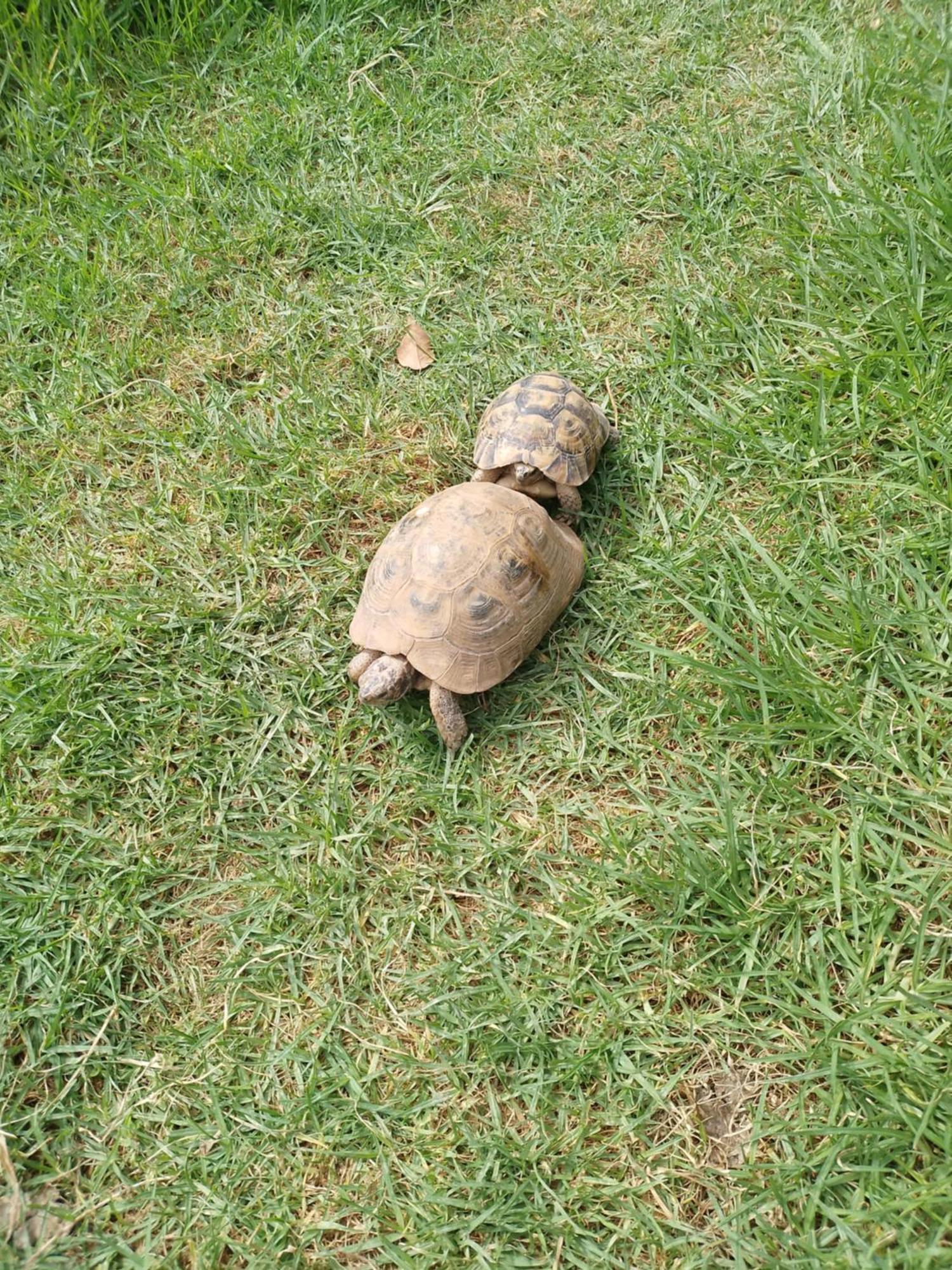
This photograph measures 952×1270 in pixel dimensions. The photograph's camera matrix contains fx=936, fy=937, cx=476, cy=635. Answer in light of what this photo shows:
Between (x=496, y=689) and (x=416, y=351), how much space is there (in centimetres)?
154

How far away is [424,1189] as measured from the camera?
2404 millimetres

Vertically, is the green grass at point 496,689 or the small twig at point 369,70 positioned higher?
the small twig at point 369,70

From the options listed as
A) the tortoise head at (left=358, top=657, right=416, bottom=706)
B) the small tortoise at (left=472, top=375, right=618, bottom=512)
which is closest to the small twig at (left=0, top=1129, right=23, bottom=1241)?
the tortoise head at (left=358, top=657, right=416, bottom=706)

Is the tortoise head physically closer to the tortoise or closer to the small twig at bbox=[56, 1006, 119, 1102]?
the tortoise

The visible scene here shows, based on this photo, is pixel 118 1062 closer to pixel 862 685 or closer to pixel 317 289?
pixel 862 685

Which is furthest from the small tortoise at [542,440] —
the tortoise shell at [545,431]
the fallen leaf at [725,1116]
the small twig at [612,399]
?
the fallen leaf at [725,1116]

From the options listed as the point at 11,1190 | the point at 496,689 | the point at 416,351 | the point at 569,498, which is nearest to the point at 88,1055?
the point at 11,1190

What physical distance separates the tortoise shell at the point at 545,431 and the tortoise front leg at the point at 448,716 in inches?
33.1

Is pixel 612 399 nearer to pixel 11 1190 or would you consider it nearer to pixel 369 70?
pixel 369 70

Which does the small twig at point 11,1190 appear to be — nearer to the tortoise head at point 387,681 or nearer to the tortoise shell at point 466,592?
the tortoise head at point 387,681

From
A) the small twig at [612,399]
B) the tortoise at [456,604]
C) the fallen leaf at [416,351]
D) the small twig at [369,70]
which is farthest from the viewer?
the small twig at [369,70]

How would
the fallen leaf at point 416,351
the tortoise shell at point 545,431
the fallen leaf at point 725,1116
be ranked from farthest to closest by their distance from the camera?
the fallen leaf at point 416,351 → the tortoise shell at point 545,431 → the fallen leaf at point 725,1116

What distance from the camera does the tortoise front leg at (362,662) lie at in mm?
3057

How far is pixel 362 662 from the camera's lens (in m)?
3.06
